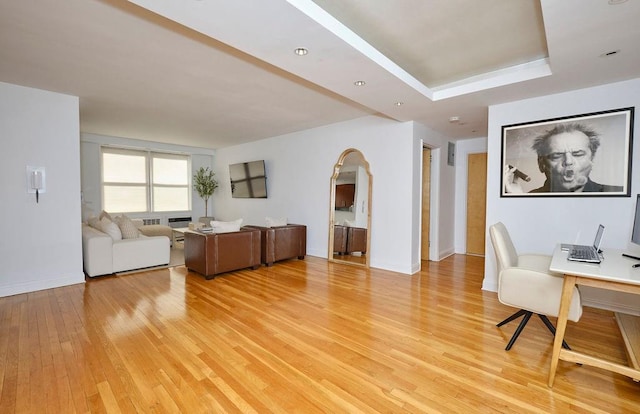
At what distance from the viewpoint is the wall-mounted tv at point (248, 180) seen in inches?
271

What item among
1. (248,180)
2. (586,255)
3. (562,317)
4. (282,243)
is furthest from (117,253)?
(586,255)

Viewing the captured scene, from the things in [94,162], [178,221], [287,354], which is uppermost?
[94,162]

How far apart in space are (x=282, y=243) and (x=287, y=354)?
2990 mm

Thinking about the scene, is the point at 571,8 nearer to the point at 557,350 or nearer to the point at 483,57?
the point at 483,57

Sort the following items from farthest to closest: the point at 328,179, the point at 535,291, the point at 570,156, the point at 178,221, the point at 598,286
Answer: the point at 178,221 → the point at 328,179 → the point at 570,156 → the point at 535,291 → the point at 598,286

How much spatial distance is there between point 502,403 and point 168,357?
2.26 metres

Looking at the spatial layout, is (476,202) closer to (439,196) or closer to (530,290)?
→ (439,196)

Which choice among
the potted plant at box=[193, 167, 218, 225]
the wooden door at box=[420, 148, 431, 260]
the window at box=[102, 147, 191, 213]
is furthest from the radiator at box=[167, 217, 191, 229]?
the wooden door at box=[420, 148, 431, 260]

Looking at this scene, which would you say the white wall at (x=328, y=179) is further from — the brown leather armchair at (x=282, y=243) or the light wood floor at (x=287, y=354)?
the light wood floor at (x=287, y=354)

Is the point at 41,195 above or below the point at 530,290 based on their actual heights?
above

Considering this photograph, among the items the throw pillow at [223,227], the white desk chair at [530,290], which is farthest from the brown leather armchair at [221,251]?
the white desk chair at [530,290]

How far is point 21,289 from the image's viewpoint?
3.65m

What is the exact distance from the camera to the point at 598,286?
1805 millimetres

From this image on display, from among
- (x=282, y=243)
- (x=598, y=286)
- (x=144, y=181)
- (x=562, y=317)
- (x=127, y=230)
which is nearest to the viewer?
(x=598, y=286)
